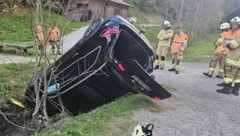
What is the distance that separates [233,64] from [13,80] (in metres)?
5.26

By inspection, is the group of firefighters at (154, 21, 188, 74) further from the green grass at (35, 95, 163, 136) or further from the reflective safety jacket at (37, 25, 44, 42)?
the reflective safety jacket at (37, 25, 44, 42)

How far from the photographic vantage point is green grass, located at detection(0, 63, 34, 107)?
8266 mm

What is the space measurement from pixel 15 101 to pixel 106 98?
232 centimetres

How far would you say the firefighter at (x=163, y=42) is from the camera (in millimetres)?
11758

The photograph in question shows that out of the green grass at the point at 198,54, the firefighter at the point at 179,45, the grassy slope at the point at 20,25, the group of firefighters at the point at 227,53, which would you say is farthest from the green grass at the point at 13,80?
the green grass at the point at 198,54

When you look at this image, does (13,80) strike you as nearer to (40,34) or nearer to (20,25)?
(40,34)

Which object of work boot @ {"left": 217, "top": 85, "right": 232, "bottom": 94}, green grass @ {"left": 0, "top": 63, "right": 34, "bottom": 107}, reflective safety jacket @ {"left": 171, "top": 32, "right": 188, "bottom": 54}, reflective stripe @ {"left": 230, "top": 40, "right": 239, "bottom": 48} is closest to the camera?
reflective stripe @ {"left": 230, "top": 40, "right": 239, "bottom": 48}

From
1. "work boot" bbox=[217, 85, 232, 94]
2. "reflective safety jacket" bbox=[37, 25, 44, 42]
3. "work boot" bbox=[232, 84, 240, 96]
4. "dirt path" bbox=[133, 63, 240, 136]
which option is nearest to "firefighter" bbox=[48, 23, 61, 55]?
"reflective safety jacket" bbox=[37, 25, 44, 42]

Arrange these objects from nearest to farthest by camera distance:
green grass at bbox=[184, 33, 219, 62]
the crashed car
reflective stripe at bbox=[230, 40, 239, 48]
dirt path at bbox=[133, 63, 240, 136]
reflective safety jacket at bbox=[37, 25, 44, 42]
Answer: reflective safety jacket at bbox=[37, 25, 44, 42] < dirt path at bbox=[133, 63, 240, 136] < the crashed car < reflective stripe at bbox=[230, 40, 239, 48] < green grass at bbox=[184, 33, 219, 62]

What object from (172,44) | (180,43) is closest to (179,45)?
(180,43)

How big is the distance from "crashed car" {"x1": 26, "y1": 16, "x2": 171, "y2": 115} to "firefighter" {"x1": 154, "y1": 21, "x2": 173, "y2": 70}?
5.20 metres

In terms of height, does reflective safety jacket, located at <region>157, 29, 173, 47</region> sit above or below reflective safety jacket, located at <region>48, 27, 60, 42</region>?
below

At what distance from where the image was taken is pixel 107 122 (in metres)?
5.11

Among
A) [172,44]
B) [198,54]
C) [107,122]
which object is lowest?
[198,54]
